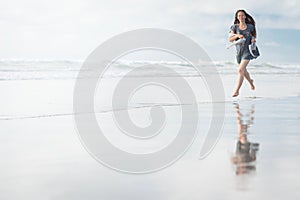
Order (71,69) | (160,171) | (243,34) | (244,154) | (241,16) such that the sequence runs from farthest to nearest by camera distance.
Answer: (71,69), (243,34), (241,16), (244,154), (160,171)

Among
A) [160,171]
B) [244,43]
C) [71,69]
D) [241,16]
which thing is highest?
[71,69]

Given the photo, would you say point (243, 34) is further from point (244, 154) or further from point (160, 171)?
point (160, 171)

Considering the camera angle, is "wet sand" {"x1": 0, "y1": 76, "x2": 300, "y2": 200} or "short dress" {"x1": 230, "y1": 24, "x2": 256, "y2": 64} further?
"short dress" {"x1": 230, "y1": 24, "x2": 256, "y2": 64}

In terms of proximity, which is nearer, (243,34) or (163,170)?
(163,170)

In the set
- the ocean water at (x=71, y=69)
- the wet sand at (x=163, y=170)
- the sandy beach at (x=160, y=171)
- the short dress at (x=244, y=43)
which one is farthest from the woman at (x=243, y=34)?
the ocean water at (x=71, y=69)

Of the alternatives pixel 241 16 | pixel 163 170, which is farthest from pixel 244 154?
pixel 241 16

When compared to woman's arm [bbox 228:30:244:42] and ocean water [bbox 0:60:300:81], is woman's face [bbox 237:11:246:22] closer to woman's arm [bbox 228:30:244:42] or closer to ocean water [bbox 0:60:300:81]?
woman's arm [bbox 228:30:244:42]

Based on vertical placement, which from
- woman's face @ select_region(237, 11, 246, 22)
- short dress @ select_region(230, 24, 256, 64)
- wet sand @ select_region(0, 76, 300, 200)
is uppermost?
woman's face @ select_region(237, 11, 246, 22)

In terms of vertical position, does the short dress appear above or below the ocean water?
below

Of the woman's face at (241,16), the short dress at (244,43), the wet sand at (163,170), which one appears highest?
the woman's face at (241,16)

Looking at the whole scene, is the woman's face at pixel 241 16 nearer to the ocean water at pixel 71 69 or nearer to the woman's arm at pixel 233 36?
the woman's arm at pixel 233 36

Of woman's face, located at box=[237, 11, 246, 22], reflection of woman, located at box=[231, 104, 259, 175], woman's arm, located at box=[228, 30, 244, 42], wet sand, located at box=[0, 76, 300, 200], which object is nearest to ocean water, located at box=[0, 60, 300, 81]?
woman's arm, located at box=[228, 30, 244, 42]

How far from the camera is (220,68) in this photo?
116 feet

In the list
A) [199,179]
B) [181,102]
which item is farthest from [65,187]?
[181,102]
